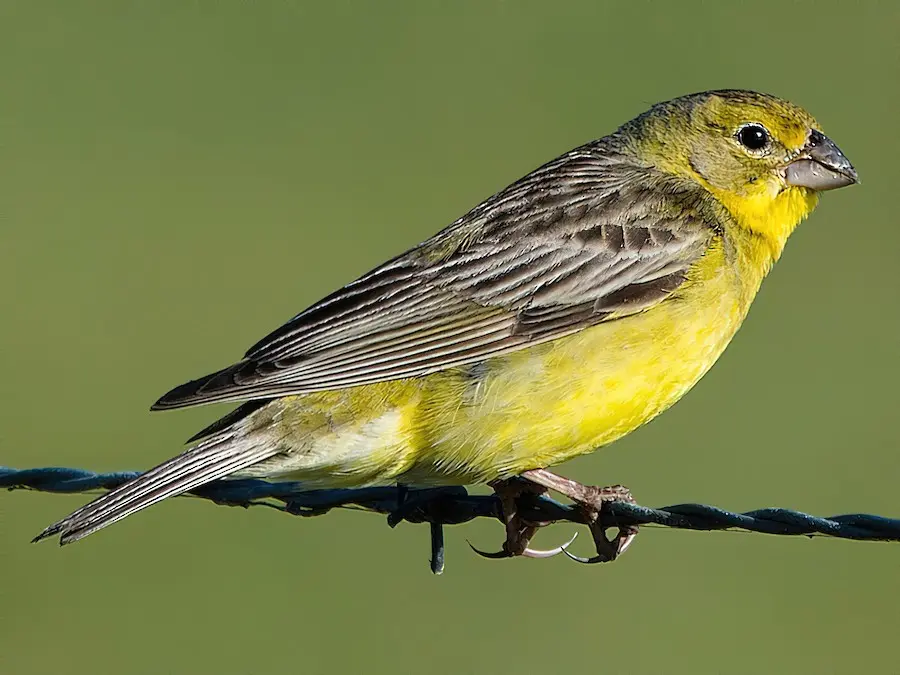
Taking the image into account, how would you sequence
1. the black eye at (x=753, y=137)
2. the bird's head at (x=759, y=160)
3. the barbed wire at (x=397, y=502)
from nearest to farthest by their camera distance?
1. the barbed wire at (x=397, y=502)
2. the bird's head at (x=759, y=160)
3. the black eye at (x=753, y=137)

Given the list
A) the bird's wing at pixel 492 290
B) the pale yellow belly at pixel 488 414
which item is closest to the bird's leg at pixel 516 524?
the pale yellow belly at pixel 488 414

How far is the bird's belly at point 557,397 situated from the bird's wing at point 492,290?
0.10 m

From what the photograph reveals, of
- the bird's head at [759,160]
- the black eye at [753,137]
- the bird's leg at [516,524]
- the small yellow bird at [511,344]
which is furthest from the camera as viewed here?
the black eye at [753,137]

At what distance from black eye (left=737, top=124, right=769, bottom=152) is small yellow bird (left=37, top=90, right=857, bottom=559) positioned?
0.06 m

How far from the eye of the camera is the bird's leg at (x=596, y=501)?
5770mm

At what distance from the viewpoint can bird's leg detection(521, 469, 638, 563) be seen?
5.77 metres

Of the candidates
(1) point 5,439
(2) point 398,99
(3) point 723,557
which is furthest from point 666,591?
(2) point 398,99

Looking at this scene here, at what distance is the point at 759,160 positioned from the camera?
22.7 feet

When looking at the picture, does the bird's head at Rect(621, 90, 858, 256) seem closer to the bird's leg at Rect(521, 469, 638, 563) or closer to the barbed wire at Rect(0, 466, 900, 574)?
the bird's leg at Rect(521, 469, 638, 563)

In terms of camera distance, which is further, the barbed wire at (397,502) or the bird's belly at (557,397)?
the bird's belly at (557,397)

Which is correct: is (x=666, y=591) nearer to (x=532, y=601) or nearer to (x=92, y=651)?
(x=532, y=601)

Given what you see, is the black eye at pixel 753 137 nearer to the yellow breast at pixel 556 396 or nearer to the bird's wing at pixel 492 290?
the bird's wing at pixel 492 290

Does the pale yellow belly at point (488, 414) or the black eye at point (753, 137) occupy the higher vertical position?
the black eye at point (753, 137)

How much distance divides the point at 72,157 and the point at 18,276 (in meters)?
2.28
